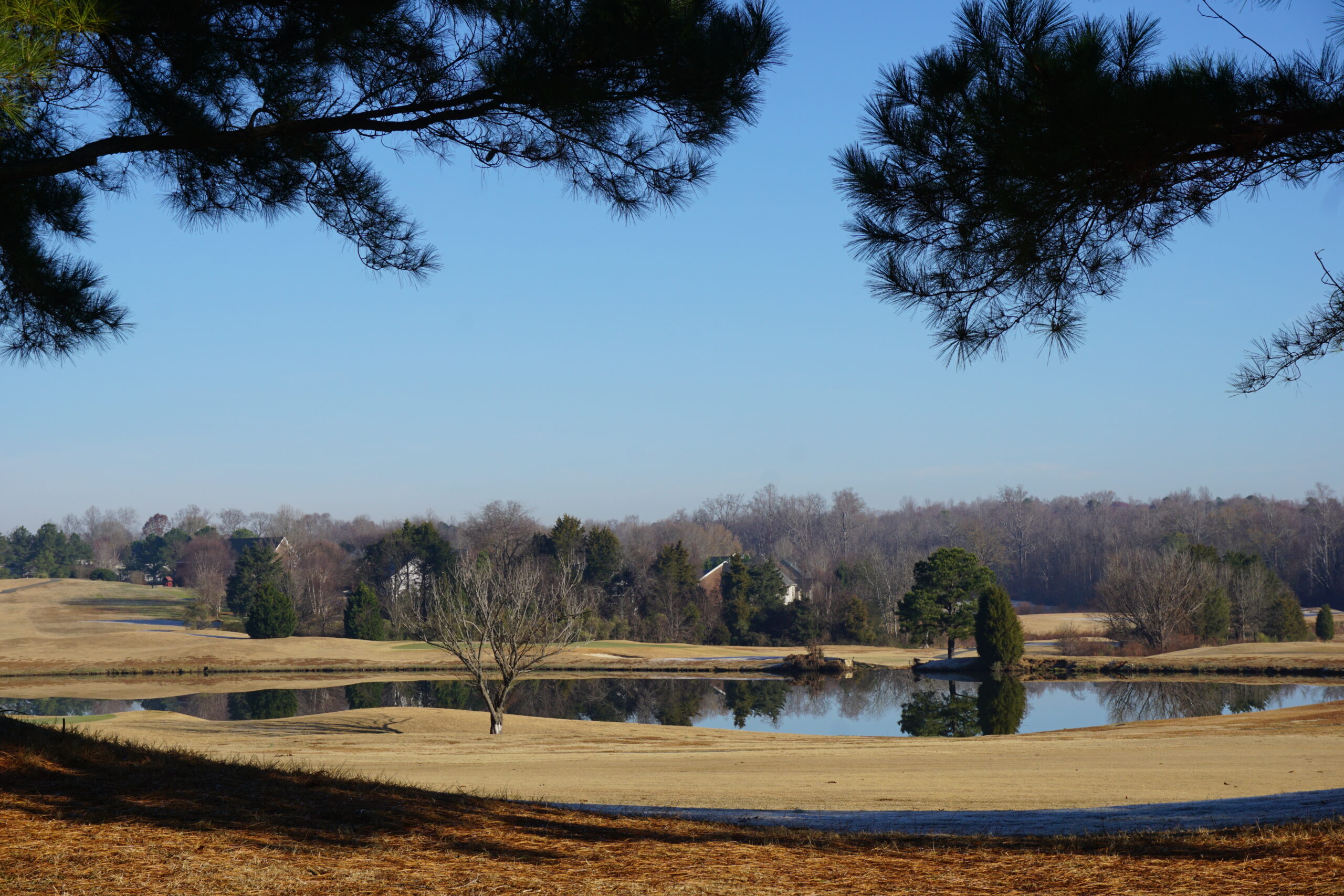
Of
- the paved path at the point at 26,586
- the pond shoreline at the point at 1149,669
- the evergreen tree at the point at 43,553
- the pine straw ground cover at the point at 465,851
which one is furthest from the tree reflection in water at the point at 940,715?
the evergreen tree at the point at 43,553

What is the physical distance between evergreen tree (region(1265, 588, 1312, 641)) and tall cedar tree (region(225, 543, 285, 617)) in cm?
5250

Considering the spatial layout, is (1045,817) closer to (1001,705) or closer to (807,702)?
(1001,705)

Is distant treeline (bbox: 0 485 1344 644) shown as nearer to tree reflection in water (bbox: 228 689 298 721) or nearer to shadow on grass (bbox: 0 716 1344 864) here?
tree reflection in water (bbox: 228 689 298 721)

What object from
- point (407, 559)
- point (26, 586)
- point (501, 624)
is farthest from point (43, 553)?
point (501, 624)

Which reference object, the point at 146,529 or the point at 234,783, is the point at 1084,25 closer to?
the point at 234,783

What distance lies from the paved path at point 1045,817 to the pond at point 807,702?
17.9 metres

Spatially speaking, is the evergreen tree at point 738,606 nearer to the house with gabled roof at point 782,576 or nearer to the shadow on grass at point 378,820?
the house with gabled roof at point 782,576

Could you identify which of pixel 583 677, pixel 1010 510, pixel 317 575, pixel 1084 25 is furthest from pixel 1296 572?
pixel 1084 25

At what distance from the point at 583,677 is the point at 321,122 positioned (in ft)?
127

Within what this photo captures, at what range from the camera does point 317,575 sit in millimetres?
65375

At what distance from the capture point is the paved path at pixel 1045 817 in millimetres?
8195

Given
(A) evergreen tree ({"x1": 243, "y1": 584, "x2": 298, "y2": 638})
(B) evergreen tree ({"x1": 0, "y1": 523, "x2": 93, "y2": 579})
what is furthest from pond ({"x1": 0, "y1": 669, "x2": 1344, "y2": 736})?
(B) evergreen tree ({"x1": 0, "y1": 523, "x2": 93, "y2": 579})

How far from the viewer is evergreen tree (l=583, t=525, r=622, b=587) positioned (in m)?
61.6

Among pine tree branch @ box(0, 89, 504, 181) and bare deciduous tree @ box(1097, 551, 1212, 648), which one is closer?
pine tree branch @ box(0, 89, 504, 181)
